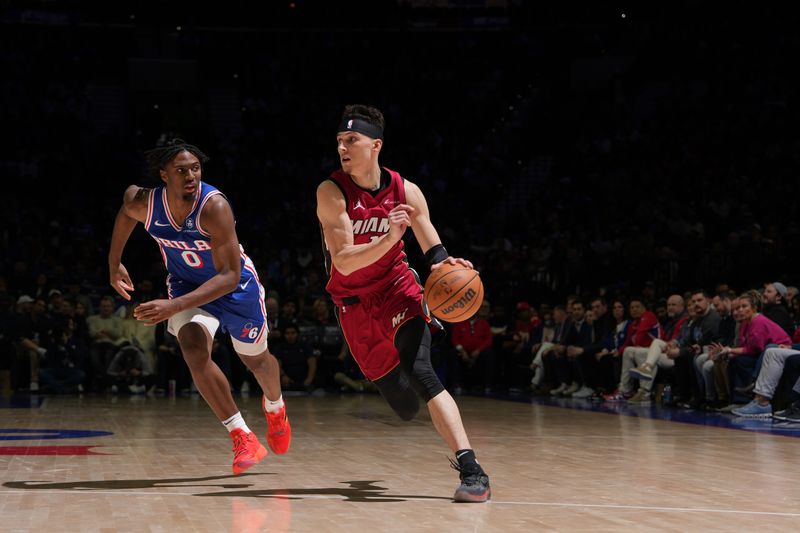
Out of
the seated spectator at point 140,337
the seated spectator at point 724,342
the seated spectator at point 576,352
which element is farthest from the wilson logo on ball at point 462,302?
the seated spectator at point 140,337

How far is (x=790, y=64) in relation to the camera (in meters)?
20.0

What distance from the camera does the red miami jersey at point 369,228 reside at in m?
5.19

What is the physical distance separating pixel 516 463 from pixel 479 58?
19.8m

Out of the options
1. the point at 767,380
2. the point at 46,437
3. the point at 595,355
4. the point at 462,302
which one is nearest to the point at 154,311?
the point at 462,302

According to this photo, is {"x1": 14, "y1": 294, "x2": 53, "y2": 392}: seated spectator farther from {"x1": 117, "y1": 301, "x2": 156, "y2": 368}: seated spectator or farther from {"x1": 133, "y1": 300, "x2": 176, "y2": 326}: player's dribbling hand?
{"x1": 133, "y1": 300, "x2": 176, "y2": 326}: player's dribbling hand

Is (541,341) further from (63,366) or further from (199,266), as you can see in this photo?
(199,266)

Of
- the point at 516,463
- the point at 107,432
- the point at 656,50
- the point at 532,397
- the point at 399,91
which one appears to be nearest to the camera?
the point at 516,463

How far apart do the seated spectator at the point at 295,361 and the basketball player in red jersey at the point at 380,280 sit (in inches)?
374

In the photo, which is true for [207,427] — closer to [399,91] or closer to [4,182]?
[4,182]

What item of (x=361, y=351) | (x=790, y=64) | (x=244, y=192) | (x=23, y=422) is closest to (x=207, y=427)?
(x=23, y=422)

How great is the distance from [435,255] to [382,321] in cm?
42

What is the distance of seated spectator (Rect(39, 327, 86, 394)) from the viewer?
1420cm

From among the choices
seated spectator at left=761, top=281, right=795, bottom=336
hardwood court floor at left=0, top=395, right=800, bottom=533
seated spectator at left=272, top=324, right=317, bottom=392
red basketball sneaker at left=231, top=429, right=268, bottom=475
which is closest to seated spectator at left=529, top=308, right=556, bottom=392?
seated spectator at left=272, top=324, right=317, bottom=392

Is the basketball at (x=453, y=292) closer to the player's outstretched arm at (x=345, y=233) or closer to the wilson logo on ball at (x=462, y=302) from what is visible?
the wilson logo on ball at (x=462, y=302)
